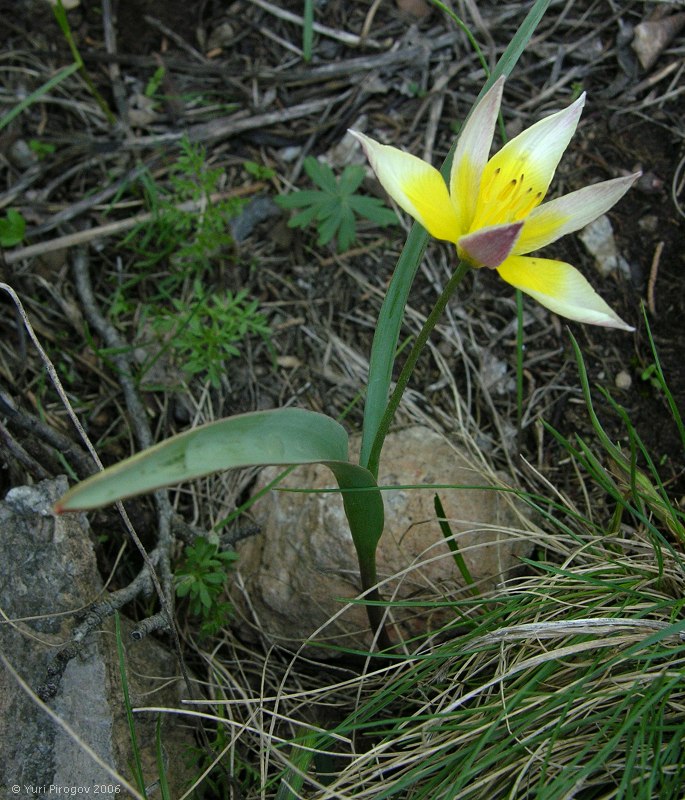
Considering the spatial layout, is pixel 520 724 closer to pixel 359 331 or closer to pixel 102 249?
pixel 359 331

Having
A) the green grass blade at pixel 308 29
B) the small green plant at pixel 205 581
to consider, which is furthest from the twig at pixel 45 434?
the green grass blade at pixel 308 29

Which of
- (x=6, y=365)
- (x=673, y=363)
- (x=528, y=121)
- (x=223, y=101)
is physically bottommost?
(x=673, y=363)

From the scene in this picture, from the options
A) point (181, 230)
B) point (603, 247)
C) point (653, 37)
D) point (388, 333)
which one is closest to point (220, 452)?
point (388, 333)

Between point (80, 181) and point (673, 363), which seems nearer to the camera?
point (673, 363)

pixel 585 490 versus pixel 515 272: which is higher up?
pixel 515 272

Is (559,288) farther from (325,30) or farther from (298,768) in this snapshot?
(325,30)

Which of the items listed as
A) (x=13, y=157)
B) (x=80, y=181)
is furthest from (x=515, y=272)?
(x=13, y=157)

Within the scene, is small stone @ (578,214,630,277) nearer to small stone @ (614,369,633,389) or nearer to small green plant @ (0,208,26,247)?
small stone @ (614,369,633,389)

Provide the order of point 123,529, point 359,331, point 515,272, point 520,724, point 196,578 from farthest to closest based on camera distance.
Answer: point 359,331
point 123,529
point 196,578
point 520,724
point 515,272
